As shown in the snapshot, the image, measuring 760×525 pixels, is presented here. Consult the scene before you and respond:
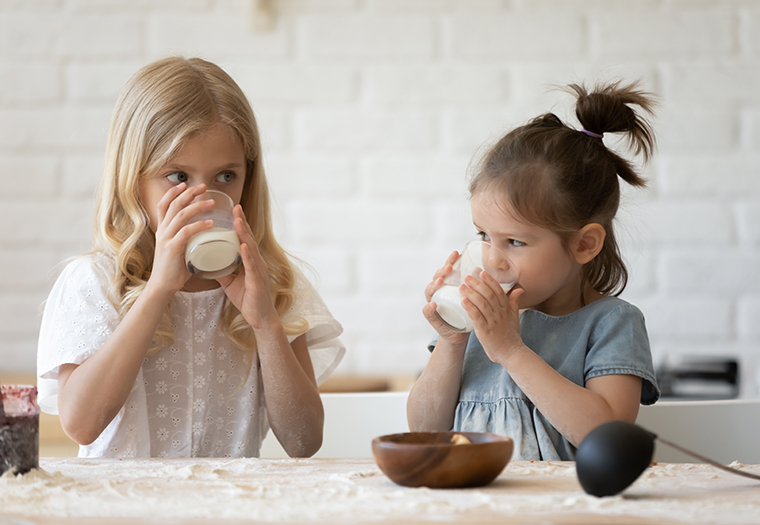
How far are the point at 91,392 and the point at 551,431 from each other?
25.9 inches

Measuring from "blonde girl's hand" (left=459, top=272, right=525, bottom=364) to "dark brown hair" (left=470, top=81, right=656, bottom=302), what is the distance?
0.15 m

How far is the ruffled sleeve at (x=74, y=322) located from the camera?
106 centimetres

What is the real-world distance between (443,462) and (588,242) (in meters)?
0.61

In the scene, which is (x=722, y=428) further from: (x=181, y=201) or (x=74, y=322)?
(x=74, y=322)

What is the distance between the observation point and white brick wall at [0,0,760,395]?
196 cm

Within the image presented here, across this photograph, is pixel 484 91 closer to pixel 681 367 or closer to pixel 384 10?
pixel 384 10

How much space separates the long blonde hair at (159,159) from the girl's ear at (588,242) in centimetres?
47

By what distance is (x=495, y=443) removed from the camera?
2.12 ft

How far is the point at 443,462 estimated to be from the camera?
0.63 metres

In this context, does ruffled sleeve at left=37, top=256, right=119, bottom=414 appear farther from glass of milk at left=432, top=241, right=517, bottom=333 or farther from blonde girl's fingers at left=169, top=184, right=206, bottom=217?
glass of milk at left=432, top=241, right=517, bottom=333

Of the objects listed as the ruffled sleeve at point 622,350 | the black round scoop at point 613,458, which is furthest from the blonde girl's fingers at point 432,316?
the black round scoop at point 613,458

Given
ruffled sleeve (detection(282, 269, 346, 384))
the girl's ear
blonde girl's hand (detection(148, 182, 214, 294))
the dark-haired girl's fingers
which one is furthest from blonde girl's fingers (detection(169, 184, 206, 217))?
the girl's ear

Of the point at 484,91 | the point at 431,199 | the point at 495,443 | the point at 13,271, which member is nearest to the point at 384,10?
the point at 484,91

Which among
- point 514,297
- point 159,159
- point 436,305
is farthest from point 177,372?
point 514,297
